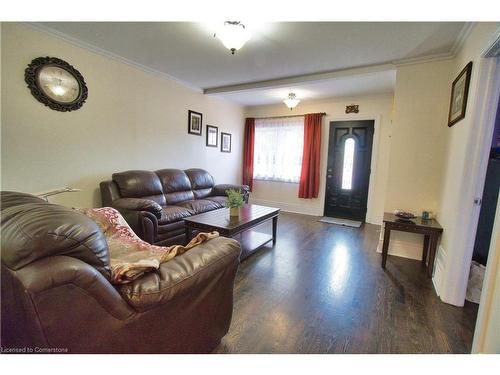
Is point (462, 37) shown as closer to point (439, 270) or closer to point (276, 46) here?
point (276, 46)

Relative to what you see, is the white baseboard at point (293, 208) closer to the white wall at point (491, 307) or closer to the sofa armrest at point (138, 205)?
the sofa armrest at point (138, 205)

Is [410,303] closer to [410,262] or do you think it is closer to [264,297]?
[410,262]

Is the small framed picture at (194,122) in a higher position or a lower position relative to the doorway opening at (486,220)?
higher

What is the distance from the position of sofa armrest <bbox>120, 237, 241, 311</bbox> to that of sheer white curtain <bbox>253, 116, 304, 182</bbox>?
163 inches

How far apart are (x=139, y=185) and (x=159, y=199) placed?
34 centimetres

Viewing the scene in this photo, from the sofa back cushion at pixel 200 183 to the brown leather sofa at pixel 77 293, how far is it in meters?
2.96

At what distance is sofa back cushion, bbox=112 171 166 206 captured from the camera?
3.07 meters

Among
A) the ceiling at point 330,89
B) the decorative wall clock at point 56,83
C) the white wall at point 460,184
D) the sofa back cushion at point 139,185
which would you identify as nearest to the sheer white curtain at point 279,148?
the ceiling at point 330,89

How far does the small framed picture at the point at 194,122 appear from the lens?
4355 millimetres

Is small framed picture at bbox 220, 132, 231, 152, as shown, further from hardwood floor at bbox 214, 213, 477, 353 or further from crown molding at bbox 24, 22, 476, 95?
hardwood floor at bbox 214, 213, 477, 353

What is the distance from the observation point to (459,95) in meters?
2.20

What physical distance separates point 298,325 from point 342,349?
0.31 meters

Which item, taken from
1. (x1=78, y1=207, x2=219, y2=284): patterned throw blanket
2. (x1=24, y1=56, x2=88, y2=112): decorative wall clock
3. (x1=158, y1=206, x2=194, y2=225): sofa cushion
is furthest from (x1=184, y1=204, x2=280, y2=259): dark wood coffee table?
(x1=24, y1=56, x2=88, y2=112): decorative wall clock

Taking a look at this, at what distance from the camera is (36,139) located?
98.7 inches
